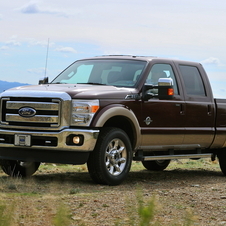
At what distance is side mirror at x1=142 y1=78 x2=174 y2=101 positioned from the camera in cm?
828

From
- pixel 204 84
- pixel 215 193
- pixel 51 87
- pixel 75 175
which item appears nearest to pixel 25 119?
pixel 51 87

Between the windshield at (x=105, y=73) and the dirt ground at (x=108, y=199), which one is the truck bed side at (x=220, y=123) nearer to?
the dirt ground at (x=108, y=199)

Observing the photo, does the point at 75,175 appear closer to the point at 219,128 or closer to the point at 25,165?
the point at 25,165

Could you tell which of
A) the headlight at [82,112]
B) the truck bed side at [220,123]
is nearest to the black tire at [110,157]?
the headlight at [82,112]

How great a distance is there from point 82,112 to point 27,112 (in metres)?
0.90

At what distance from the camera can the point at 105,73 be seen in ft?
29.5

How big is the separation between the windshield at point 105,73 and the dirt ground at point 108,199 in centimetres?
167

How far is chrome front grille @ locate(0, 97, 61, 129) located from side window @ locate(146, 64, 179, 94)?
6.09ft

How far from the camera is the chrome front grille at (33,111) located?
25.0 ft

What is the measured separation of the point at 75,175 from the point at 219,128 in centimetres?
293

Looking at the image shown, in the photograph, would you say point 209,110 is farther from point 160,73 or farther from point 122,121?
→ point 122,121

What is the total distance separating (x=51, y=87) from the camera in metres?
8.21

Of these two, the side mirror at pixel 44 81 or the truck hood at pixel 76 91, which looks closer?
the truck hood at pixel 76 91

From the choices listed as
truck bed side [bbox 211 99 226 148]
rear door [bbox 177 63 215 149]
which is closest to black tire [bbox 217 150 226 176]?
truck bed side [bbox 211 99 226 148]
